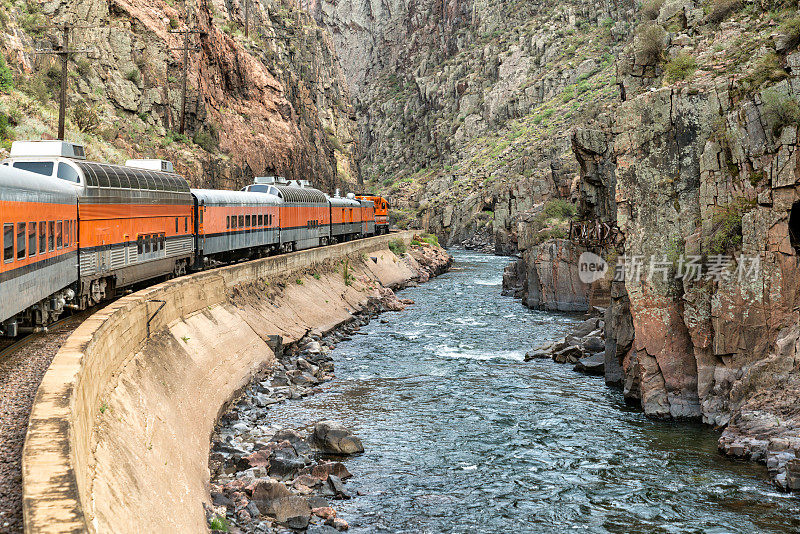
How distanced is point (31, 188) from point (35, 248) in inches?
47.5

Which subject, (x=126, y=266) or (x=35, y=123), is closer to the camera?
(x=126, y=266)

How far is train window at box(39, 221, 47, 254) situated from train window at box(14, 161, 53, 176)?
4.55 metres

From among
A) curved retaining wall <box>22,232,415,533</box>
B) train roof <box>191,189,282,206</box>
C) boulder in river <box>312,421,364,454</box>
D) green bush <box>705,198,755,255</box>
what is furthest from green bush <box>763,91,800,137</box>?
train roof <box>191,189,282,206</box>

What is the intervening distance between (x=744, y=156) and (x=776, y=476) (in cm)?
896

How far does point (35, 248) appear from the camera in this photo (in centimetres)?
1410

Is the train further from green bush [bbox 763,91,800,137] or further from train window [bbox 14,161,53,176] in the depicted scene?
green bush [bbox 763,91,800,137]

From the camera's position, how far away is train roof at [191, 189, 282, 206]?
30062mm

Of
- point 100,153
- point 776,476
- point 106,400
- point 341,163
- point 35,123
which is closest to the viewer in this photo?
point 106,400

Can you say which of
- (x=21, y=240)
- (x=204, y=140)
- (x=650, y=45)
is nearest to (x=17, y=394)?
(x=21, y=240)

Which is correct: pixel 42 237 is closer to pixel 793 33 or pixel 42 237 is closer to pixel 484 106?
pixel 793 33

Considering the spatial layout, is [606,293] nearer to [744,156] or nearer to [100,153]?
[744,156]

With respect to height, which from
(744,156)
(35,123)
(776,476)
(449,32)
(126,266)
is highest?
(449,32)

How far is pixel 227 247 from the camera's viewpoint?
32031 millimetres

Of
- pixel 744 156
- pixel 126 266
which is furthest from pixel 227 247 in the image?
pixel 744 156
